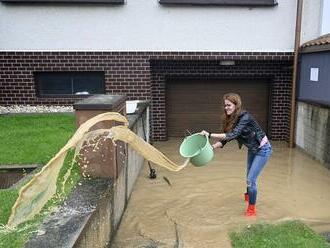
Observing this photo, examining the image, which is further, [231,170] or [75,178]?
[231,170]

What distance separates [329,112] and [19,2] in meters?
7.35

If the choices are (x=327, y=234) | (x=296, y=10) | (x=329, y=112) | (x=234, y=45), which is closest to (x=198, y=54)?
(x=234, y=45)

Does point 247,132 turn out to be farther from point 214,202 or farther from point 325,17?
point 325,17

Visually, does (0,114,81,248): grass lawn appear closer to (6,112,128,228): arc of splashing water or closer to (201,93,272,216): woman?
(6,112,128,228): arc of splashing water

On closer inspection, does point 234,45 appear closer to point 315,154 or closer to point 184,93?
point 184,93

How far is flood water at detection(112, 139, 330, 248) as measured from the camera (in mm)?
5055

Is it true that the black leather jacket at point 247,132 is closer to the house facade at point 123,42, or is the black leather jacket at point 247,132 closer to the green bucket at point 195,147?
the green bucket at point 195,147

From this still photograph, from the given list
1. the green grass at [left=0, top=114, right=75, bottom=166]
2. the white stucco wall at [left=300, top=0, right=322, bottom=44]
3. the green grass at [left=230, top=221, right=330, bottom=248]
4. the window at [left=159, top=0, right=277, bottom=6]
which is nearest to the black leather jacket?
the green grass at [left=230, top=221, right=330, bottom=248]

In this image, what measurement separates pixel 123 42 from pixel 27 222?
651cm

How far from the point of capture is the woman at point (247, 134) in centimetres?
514

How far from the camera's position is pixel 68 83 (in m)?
9.84

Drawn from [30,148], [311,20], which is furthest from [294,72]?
[30,148]

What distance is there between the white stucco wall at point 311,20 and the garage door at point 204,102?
67.9 inches

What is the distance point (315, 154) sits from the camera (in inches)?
339
